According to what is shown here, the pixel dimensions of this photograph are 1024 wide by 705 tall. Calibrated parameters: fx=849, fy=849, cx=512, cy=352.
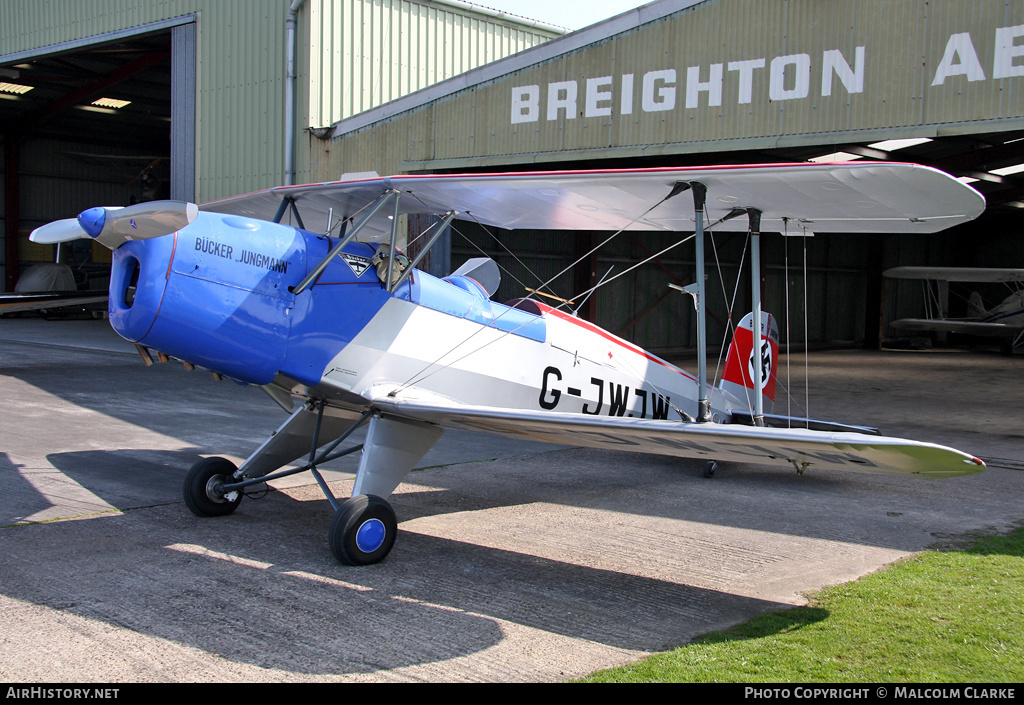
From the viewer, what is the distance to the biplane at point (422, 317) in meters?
4.38

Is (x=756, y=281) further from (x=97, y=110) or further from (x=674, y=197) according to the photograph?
(x=97, y=110)

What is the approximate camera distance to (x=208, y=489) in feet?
18.7

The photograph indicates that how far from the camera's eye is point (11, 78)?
22.6 meters

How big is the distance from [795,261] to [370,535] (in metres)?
23.5

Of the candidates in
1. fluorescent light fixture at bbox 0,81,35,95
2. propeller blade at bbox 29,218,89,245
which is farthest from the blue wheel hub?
fluorescent light fixture at bbox 0,81,35,95

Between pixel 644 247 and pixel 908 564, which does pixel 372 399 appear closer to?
pixel 908 564

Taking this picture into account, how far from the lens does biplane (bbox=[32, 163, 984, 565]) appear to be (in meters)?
4.38

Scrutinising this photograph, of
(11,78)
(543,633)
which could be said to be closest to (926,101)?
(543,633)

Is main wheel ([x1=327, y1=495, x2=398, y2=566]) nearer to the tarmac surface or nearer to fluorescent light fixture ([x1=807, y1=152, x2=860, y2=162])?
the tarmac surface

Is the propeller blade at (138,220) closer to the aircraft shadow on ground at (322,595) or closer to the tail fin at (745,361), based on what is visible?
the aircraft shadow on ground at (322,595)

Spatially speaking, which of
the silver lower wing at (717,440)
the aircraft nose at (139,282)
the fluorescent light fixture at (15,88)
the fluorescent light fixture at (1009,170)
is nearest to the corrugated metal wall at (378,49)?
the aircraft nose at (139,282)

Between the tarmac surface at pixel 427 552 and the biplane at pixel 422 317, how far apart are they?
54cm

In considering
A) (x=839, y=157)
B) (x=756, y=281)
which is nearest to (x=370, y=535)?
(x=756, y=281)
